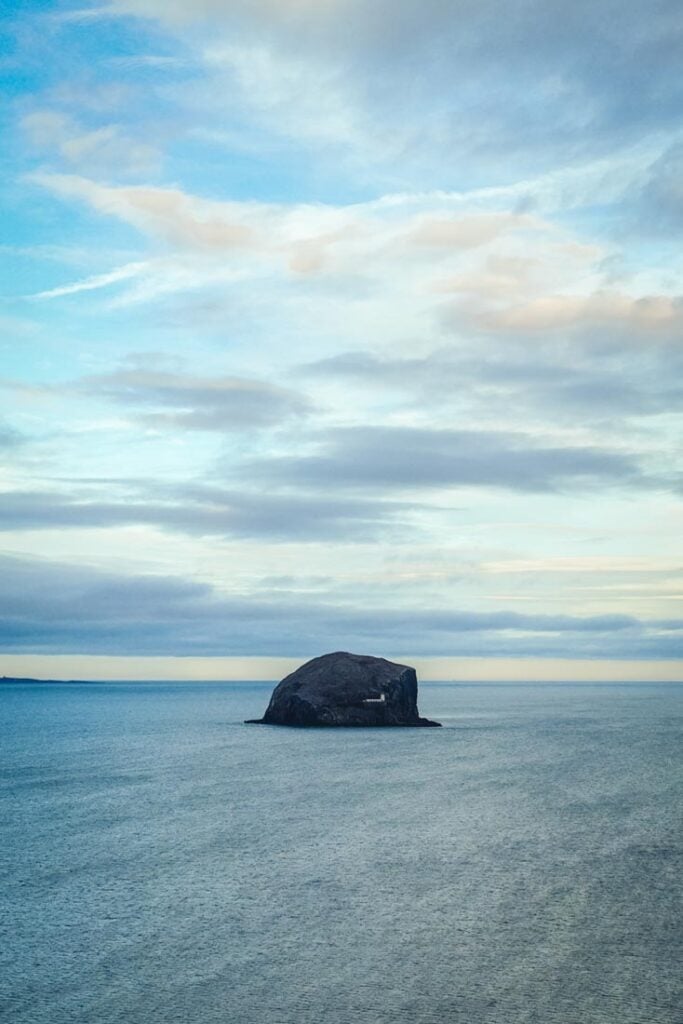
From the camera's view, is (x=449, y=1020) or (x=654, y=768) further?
(x=654, y=768)

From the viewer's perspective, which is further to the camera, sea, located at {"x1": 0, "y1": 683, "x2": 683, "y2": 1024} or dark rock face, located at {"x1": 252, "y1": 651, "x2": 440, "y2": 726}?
dark rock face, located at {"x1": 252, "y1": 651, "x2": 440, "y2": 726}

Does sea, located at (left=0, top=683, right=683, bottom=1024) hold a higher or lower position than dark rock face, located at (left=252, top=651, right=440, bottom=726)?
lower

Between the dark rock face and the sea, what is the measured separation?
1887 inches

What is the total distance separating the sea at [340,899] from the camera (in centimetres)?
1756

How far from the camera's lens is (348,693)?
106812 mm

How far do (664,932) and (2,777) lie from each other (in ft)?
154

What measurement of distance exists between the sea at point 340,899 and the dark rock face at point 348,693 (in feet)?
157

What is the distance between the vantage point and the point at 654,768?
65.8 meters

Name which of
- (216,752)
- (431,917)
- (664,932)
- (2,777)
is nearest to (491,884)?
(431,917)

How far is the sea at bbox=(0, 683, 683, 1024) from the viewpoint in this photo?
57.6ft

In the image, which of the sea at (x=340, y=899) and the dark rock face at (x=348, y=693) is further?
the dark rock face at (x=348, y=693)

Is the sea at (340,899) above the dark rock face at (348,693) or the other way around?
the other way around

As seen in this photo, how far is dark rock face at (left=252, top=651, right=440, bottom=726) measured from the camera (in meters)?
107

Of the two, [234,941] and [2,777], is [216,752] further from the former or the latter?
[234,941]
